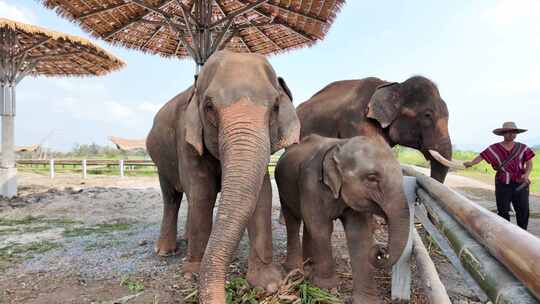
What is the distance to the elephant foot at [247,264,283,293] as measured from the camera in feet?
9.84

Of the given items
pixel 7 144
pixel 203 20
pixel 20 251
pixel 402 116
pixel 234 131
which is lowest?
pixel 20 251

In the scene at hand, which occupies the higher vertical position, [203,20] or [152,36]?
[152,36]

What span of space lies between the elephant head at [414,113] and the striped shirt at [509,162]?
1006mm

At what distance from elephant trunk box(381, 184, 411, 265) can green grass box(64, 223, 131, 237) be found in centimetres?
461

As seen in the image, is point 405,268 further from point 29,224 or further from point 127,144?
point 127,144

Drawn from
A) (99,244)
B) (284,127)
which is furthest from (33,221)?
(284,127)

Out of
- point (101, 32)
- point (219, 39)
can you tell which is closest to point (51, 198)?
point (101, 32)

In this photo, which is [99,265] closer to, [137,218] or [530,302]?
[137,218]

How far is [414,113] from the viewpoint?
15.8 ft

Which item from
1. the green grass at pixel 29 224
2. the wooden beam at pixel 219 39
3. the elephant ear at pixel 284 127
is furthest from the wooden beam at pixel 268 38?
the elephant ear at pixel 284 127

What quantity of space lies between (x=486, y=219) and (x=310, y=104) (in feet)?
16.8

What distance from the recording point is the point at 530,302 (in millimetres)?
817

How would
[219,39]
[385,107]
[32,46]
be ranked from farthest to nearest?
[32,46] → [219,39] → [385,107]

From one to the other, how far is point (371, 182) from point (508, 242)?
189 cm
